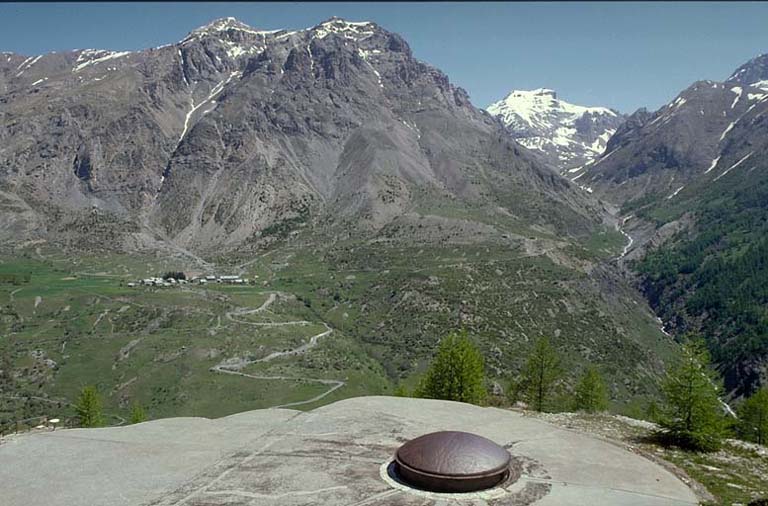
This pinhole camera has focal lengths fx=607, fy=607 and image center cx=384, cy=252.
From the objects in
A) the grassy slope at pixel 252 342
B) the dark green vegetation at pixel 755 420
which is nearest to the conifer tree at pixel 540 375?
the dark green vegetation at pixel 755 420

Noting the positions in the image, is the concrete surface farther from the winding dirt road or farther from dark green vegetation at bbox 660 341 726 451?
the winding dirt road

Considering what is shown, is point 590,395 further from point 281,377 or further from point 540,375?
point 281,377

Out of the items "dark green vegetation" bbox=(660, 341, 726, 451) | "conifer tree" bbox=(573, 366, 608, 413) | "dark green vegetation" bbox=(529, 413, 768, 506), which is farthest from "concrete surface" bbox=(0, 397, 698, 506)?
"conifer tree" bbox=(573, 366, 608, 413)

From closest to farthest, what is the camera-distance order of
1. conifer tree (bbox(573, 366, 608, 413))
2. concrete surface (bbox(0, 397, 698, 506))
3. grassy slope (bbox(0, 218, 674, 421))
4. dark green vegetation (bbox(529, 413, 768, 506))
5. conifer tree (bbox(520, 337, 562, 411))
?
concrete surface (bbox(0, 397, 698, 506)), dark green vegetation (bbox(529, 413, 768, 506)), conifer tree (bbox(520, 337, 562, 411)), conifer tree (bbox(573, 366, 608, 413)), grassy slope (bbox(0, 218, 674, 421))

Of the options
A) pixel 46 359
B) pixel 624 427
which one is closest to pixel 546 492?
pixel 624 427

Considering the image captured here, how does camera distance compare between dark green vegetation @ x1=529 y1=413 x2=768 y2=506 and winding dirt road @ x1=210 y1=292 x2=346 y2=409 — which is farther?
winding dirt road @ x1=210 y1=292 x2=346 y2=409

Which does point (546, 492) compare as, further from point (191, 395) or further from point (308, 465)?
point (191, 395)

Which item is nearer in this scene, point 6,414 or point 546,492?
point 546,492
